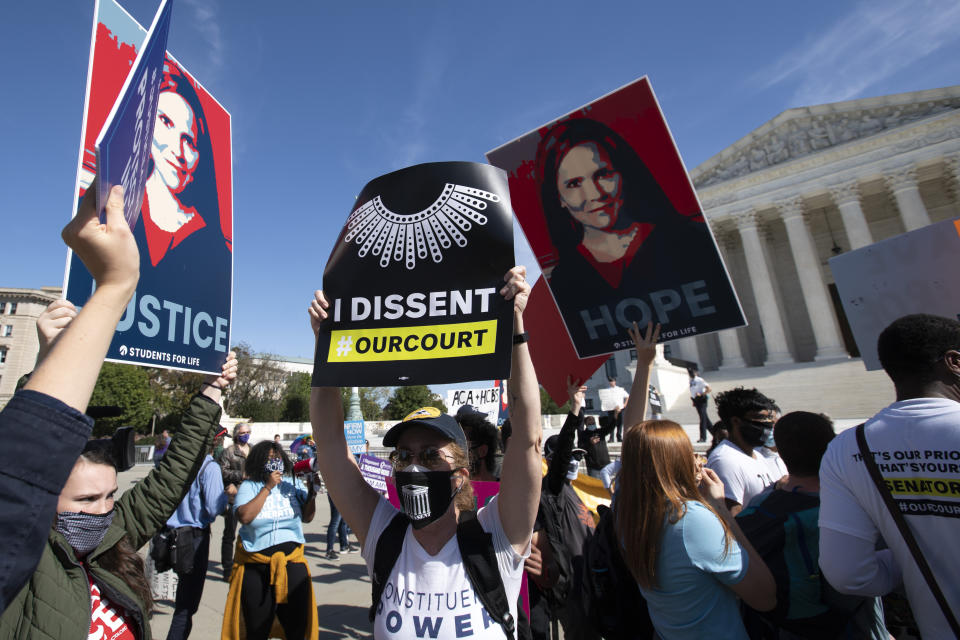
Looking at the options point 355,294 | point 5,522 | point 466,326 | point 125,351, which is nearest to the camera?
point 5,522

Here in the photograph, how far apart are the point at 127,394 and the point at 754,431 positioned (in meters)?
48.2

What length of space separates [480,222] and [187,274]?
2190mm

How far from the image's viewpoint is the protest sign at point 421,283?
2.04 metres

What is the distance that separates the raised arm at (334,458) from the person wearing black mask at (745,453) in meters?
2.55

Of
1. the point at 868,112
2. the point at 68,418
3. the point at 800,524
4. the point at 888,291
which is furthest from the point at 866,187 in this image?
the point at 68,418

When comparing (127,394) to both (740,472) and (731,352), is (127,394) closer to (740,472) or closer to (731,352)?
(731,352)

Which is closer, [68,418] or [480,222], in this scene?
[68,418]

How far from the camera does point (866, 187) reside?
28.8m

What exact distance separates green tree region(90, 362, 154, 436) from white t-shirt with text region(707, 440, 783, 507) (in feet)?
151

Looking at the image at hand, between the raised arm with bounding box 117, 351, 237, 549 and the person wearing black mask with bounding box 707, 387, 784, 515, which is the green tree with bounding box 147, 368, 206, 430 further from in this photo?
the person wearing black mask with bounding box 707, 387, 784, 515

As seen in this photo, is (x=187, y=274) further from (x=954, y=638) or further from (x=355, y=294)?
(x=954, y=638)

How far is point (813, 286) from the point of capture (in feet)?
92.4

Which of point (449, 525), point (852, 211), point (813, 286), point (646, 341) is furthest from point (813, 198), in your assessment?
point (449, 525)

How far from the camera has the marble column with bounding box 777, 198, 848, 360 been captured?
26.9 metres
